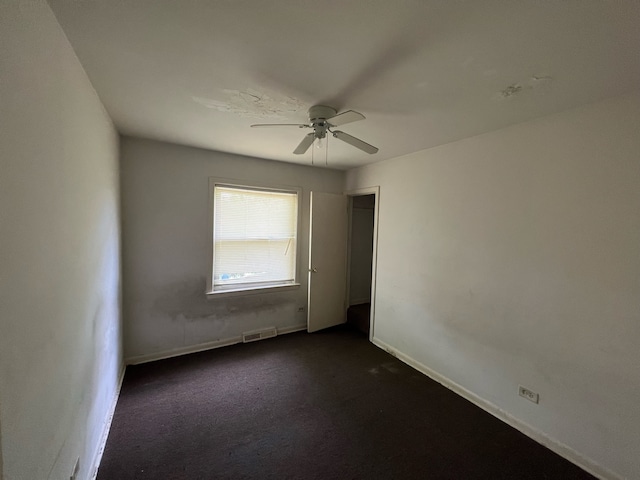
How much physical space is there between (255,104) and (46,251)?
1444 millimetres

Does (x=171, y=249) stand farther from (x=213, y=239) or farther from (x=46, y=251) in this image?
(x=46, y=251)

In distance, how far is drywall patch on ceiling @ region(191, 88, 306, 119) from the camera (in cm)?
173

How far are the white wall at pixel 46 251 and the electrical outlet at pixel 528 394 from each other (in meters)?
2.84

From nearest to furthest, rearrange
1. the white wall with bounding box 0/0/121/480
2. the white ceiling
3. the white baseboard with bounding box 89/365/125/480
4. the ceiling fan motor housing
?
1. the white wall with bounding box 0/0/121/480
2. the white ceiling
3. the white baseboard with bounding box 89/365/125/480
4. the ceiling fan motor housing

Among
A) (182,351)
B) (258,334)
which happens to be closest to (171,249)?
(182,351)

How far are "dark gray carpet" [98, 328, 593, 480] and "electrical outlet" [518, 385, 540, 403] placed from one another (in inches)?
11.2

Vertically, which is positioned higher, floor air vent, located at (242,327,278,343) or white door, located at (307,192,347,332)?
white door, located at (307,192,347,332)

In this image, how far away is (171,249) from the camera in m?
2.97

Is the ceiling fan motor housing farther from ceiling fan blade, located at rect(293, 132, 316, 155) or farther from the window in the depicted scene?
the window

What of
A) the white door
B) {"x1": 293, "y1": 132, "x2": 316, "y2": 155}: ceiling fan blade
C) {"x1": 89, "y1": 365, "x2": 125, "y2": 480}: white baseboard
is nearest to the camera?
{"x1": 89, "y1": 365, "x2": 125, "y2": 480}: white baseboard

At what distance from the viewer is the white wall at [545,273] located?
1.61 m

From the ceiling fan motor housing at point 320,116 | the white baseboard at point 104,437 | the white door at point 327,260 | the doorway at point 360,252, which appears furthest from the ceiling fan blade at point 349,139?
the white baseboard at point 104,437

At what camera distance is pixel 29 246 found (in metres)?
0.91

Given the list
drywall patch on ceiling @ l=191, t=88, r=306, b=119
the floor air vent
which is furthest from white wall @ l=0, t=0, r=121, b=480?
the floor air vent
